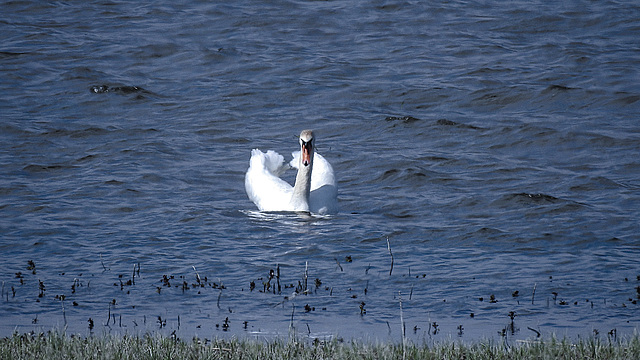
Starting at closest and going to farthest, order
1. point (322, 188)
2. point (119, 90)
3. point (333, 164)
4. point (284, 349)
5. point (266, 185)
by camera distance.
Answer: point (284, 349) < point (322, 188) < point (266, 185) < point (333, 164) < point (119, 90)

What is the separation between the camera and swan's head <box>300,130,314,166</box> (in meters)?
12.0

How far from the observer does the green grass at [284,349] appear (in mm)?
5699

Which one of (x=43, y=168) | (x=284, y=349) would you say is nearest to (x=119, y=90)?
(x=43, y=168)

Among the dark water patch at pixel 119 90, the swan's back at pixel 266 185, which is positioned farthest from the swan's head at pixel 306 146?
the dark water patch at pixel 119 90

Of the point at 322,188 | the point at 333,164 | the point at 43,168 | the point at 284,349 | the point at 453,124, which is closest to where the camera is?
the point at 284,349

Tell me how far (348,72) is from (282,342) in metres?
13.2

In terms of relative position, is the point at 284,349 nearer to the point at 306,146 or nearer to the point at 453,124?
the point at 306,146

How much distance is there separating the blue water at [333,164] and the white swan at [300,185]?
0.81 ft

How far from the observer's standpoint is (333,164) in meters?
14.2

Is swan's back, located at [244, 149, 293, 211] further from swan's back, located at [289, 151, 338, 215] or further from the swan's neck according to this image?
swan's back, located at [289, 151, 338, 215]

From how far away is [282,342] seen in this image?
20.3 ft

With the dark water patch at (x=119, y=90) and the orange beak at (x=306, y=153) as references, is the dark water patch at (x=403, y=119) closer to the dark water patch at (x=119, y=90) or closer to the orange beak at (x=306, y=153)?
the orange beak at (x=306, y=153)

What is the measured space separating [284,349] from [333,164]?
8.38 m

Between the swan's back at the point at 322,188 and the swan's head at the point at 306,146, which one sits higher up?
the swan's head at the point at 306,146
